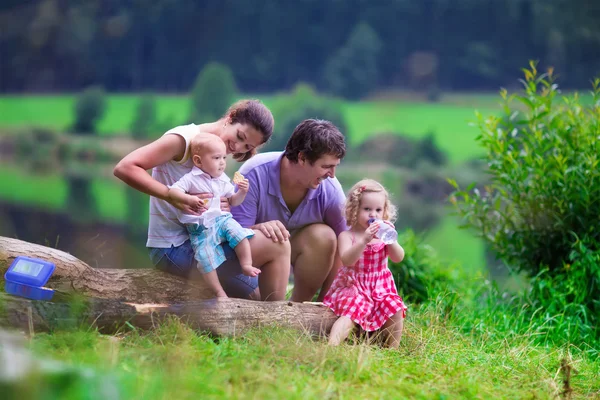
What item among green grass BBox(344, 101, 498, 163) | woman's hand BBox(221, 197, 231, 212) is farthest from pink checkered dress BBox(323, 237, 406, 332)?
green grass BBox(344, 101, 498, 163)

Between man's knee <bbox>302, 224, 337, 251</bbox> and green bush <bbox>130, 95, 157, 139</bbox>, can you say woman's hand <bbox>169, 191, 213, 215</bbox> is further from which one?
green bush <bbox>130, 95, 157, 139</bbox>

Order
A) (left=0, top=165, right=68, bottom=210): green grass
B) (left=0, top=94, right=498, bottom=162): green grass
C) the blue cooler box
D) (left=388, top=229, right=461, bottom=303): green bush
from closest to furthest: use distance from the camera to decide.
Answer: the blue cooler box, (left=388, top=229, right=461, bottom=303): green bush, (left=0, top=165, right=68, bottom=210): green grass, (left=0, top=94, right=498, bottom=162): green grass

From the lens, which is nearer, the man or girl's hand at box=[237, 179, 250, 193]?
girl's hand at box=[237, 179, 250, 193]

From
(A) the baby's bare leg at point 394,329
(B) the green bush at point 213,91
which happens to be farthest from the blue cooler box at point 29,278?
(B) the green bush at point 213,91

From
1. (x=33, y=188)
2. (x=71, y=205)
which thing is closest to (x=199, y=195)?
(x=71, y=205)

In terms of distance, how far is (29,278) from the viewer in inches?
103

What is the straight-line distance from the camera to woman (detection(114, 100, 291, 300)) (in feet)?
9.27

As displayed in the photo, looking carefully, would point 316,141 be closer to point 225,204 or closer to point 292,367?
point 225,204

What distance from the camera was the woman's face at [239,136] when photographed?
293 cm

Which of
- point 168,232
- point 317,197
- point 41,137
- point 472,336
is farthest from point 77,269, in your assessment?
point 41,137

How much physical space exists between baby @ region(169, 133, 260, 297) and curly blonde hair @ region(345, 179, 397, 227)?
46 centimetres

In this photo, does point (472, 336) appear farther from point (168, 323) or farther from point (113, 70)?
point (113, 70)

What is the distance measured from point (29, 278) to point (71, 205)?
14.6 m

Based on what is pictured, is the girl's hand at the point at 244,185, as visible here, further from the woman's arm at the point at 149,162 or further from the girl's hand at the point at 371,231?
the girl's hand at the point at 371,231
